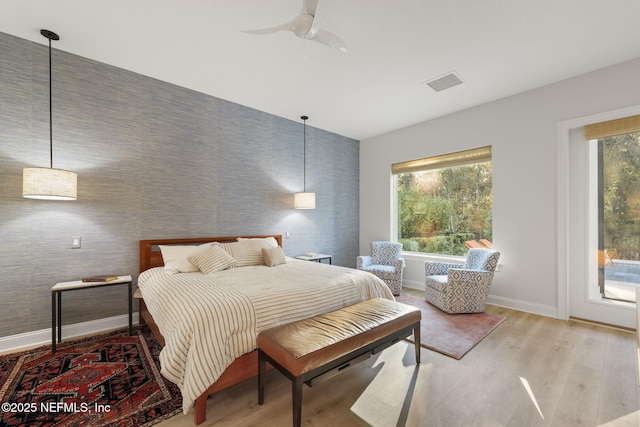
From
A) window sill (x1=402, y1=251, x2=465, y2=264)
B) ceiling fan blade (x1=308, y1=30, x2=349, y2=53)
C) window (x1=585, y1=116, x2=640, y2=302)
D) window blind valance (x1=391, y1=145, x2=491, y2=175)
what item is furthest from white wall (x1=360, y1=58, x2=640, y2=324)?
ceiling fan blade (x1=308, y1=30, x2=349, y2=53)

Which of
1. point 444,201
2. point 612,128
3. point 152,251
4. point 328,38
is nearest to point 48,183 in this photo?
point 152,251

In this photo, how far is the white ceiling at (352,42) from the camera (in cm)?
220

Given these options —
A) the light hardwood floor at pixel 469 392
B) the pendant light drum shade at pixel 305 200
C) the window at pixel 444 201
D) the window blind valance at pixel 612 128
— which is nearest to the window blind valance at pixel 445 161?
the window at pixel 444 201

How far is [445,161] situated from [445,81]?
144 cm

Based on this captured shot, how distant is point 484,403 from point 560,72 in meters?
3.59

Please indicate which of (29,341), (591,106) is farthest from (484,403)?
(29,341)

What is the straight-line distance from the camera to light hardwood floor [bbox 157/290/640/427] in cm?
165

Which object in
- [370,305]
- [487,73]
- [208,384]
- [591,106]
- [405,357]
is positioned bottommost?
[405,357]

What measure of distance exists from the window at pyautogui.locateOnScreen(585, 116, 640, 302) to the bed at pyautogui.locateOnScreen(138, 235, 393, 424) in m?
2.67

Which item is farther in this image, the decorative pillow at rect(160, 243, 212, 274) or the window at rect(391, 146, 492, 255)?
the window at rect(391, 146, 492, 255)

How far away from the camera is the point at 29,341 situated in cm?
260

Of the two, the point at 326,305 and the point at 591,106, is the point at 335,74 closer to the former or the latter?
the point at 326,305

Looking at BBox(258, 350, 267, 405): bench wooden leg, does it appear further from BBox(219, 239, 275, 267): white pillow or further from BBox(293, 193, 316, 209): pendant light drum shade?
BBox(293, 193, 316, 209): pendant light drum shade

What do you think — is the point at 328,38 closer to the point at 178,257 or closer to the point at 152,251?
the point at 178,257
